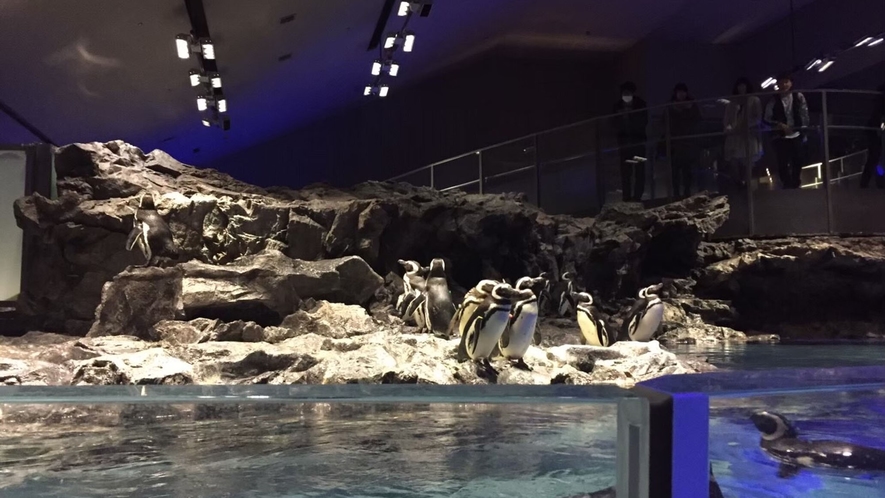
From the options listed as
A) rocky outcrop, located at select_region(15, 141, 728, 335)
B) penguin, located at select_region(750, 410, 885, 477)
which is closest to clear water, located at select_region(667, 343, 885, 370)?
rocky outcrop, located at select_region(15, 141, 728, 335)

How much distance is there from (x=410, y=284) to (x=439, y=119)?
8940 millimetres

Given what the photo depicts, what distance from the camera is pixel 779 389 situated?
100 cm

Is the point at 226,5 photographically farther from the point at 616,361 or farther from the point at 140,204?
the point at 616,361

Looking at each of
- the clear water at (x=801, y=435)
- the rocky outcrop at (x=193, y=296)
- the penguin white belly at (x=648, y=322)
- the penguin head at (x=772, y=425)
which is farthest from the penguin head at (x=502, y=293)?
the penguin head at (x=772, y=425)

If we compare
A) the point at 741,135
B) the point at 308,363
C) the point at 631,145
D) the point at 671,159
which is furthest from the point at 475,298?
the point at 741,135

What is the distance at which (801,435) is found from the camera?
1295mm

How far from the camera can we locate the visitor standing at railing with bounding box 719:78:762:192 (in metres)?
10.2

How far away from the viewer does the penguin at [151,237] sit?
707cm

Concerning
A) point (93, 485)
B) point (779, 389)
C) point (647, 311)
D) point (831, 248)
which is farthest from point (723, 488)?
point (831, 248)

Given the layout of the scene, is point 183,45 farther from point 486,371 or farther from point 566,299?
point 566,299

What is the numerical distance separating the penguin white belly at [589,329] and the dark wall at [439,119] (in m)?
9.23

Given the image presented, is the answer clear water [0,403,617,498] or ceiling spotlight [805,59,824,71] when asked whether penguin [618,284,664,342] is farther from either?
ceiling spotlight [805,59,824,71]

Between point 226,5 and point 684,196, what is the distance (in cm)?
711

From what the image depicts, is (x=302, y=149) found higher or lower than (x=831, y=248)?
higher
